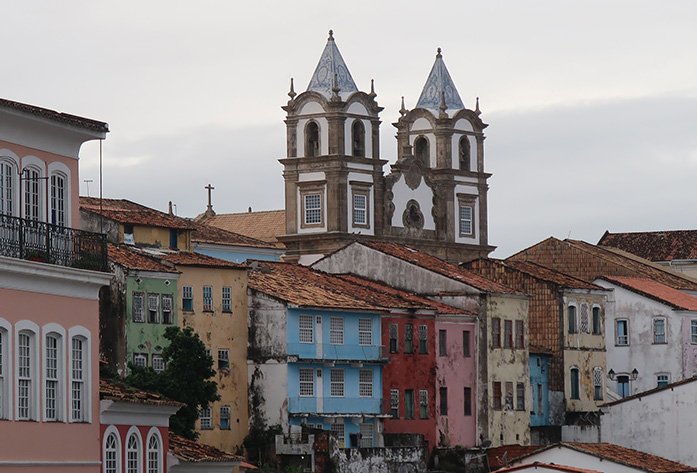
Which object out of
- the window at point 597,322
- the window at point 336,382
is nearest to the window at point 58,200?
the window at point 336,382

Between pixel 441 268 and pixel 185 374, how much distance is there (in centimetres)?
2757

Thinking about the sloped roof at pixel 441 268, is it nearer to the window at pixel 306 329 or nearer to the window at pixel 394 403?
the window at pixel 394 403

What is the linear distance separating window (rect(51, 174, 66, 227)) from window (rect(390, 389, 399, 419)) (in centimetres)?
3738

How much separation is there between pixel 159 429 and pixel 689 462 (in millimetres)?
43118

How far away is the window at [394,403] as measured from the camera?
77812 mm

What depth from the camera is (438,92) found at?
118m

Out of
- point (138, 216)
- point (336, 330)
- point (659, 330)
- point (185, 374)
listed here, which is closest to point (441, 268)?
point (336, 330)

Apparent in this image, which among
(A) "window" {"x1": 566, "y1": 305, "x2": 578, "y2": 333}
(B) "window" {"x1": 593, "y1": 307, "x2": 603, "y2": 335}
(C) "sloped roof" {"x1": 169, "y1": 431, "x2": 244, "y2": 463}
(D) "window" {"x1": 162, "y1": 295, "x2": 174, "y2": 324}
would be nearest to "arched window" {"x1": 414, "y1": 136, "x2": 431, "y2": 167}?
(B) "window" {"x1": 593, "y1": 307, "x2": 603, "y2": 335}

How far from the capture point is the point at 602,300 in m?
94.0

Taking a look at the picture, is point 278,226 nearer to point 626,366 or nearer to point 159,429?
point 626,366

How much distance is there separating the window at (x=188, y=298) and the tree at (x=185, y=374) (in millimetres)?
6739

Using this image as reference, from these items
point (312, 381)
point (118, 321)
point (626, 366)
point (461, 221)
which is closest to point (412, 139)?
point (461, 221)

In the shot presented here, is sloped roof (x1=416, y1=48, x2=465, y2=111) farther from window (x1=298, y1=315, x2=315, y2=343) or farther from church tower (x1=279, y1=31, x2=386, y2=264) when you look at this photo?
window (x1=298, y1=315, x2=315, y2=343)

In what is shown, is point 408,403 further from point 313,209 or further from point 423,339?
point 313,209
